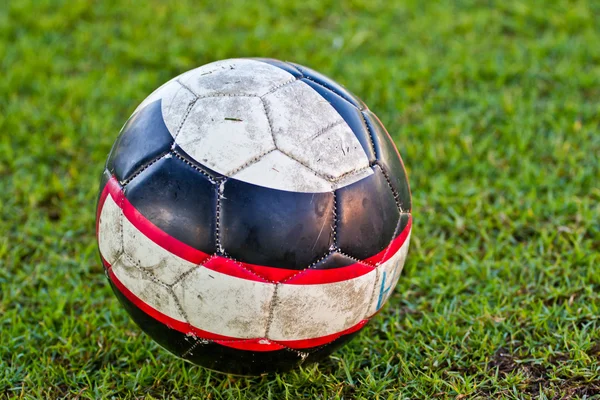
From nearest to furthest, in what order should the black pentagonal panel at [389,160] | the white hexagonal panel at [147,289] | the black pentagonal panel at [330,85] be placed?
the white hexagonal panel at [147,289], the black pentagonal panel at [389,160], the black pentagonal panel at [330,85]

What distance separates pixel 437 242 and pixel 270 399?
1.35m

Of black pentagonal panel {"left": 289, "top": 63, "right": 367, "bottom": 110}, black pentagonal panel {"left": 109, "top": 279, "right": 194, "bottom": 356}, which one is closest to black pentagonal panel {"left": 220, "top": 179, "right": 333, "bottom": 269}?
black pentagonal panel {"left": 109, "top": 279, "right": 194, "bottom": 356}

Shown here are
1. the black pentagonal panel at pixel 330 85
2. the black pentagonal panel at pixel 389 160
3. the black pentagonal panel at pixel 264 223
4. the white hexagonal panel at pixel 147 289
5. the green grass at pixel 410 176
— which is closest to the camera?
the black pentagonal panel at pixel 264 223

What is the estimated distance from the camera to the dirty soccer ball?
229 centimetres

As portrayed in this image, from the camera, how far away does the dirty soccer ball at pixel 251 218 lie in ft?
7.50

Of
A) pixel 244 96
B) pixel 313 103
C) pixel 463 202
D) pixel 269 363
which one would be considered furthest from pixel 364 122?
pixel 463 202

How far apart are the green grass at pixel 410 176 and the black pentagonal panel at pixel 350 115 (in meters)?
0.93

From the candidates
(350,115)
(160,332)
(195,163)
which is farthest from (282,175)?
(160,332)

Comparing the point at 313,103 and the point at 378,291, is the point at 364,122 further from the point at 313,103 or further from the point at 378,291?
the point at 378,291

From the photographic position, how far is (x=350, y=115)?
2.54 metres

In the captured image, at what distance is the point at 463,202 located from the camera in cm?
386

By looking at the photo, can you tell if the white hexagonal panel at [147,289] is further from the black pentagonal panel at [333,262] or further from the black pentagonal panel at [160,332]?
the black pentagonal panel at [333,262]

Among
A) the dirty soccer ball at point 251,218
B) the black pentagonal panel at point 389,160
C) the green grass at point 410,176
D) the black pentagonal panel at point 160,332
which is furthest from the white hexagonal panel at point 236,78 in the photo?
the green grass at point 410,176

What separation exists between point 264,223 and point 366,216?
0.37 metres
